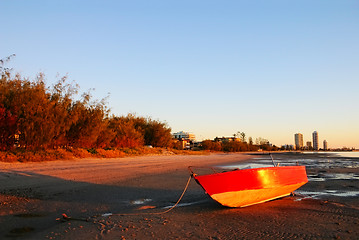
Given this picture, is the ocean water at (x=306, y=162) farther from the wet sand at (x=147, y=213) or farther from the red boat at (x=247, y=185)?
the wet sand at (x=147, y=213)

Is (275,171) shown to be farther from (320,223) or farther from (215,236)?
(215,236)

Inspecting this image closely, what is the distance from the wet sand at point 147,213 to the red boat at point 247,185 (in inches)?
9.0

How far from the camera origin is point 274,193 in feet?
24.0

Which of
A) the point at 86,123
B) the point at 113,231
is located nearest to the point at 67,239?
the point at 113,231

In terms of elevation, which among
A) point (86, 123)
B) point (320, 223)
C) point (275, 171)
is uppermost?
point (86, 123)

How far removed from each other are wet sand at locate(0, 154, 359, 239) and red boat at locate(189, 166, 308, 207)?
229mm

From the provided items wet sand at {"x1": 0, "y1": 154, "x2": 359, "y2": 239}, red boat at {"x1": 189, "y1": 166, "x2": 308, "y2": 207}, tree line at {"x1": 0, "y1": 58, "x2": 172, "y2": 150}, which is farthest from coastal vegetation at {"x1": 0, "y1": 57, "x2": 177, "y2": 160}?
red boat at {"x1": 189, "y1": 166, "x2": 308, "y2": 207}

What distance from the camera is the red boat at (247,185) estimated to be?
19.7 feet

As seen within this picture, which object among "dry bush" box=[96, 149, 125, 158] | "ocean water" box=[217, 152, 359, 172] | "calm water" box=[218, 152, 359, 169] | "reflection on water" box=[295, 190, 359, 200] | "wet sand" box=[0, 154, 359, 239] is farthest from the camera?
"calm water" box=[218, 152, 359, 169]

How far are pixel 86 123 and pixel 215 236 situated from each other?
→ 14.7 meters

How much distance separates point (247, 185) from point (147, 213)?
8.11ft

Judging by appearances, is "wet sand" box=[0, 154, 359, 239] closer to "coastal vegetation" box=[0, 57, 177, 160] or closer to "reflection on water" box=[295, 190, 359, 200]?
"reflection on water" box=[295, 190, 359, 200]

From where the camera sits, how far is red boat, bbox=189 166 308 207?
600cm

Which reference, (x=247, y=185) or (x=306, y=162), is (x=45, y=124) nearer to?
(x=247, y=185)
